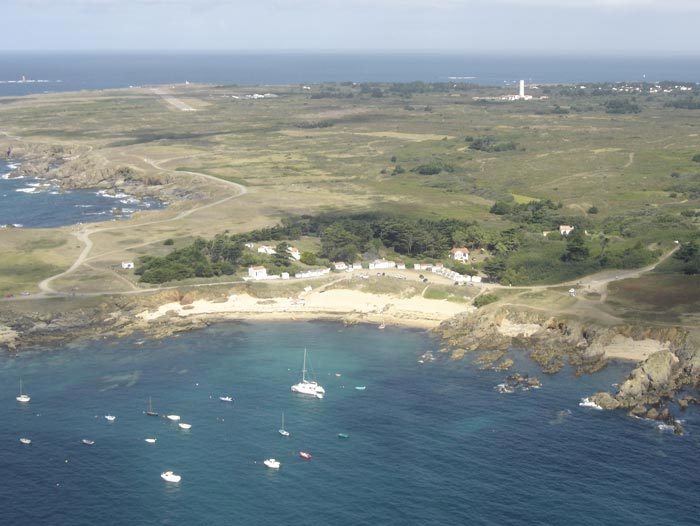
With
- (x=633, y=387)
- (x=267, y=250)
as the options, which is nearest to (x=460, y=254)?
(x=267, y=250)

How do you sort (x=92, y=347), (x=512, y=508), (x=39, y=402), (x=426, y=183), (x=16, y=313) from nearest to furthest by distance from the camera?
(x=512, y=508), (x=39, y=402), (x=92, y=347), (x=16, y=313), (x=426, y=183)

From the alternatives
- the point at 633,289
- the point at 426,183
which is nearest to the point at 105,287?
the point at 633,289

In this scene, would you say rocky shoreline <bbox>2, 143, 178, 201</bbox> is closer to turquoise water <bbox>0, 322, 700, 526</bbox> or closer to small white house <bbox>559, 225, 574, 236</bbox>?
small white house <bbox>559, 225, 574, 236</bbox>

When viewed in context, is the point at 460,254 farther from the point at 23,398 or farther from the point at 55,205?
the point at 55,205

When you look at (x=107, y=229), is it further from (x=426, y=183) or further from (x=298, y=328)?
(x=426, y=183)

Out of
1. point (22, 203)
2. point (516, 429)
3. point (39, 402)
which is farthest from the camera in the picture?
point (22, 203)

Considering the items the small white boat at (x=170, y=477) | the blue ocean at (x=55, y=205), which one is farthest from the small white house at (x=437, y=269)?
the blue ocean at (x=55, y=205)

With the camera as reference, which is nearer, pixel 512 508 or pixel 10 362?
pixel 512 508
